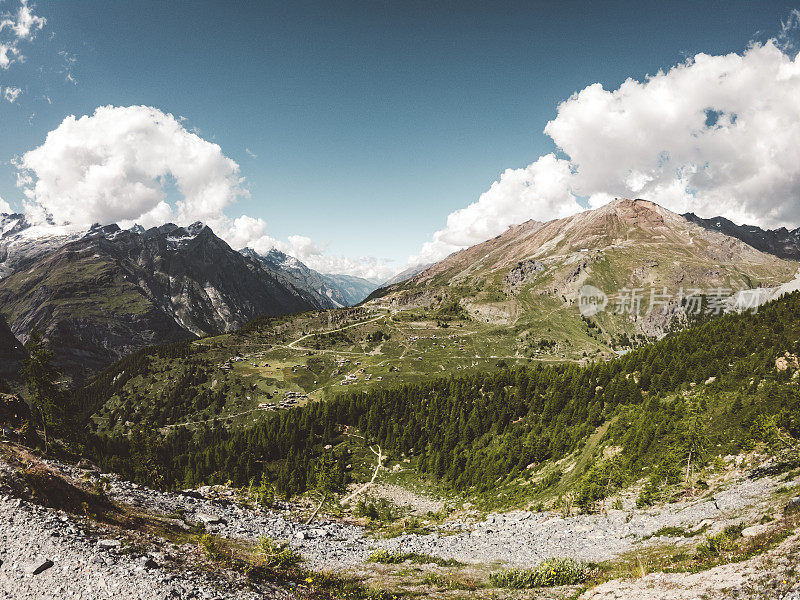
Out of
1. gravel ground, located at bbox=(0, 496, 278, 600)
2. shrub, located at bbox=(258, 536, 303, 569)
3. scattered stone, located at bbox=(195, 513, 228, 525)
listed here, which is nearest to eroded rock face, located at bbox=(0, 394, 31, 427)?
scattered stone, located at bbox=(195, 513, 228, 525)

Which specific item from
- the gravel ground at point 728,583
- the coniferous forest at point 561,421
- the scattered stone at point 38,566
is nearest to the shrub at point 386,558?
the gravel ground at point 728,583

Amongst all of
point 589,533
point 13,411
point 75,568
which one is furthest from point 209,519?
point 589,533

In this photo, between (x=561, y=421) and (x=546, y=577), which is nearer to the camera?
(x=546, y=577)

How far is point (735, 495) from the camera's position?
106 ft

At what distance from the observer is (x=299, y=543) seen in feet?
111

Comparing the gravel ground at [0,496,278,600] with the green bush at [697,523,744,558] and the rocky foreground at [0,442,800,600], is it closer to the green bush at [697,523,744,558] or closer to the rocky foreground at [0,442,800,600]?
the rocky foreground at [0,442,800,600]

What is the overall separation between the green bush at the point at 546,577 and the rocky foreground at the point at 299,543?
352 centimetres

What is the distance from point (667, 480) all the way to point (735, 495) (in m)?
10.3

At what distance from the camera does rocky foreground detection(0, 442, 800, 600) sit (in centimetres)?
1574

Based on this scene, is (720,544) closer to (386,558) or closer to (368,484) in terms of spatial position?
(386,558)

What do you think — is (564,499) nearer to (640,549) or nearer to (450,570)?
(640,549)

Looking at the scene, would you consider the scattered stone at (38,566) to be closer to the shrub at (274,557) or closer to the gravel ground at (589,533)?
the shrub at (274,557)

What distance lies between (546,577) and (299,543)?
75.2 ft

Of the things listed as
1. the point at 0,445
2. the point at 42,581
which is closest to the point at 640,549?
the point at 42,581
